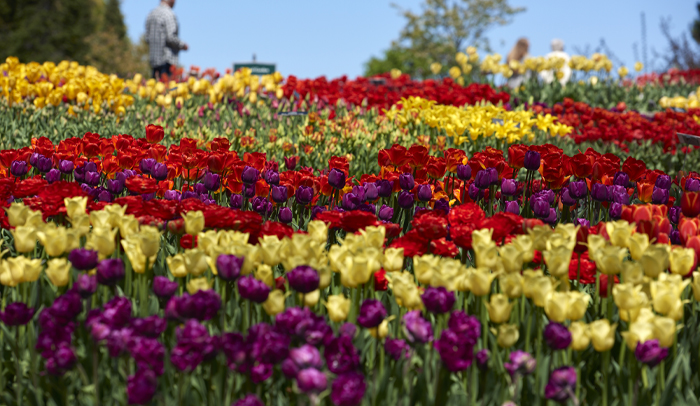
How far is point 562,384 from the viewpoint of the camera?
5.41 ft

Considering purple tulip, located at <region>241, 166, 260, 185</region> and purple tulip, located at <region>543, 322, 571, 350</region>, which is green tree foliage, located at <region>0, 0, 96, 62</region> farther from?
purple tulip, located at <region>543, 322, 571, 350</region>

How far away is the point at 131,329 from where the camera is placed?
1691 millimetres

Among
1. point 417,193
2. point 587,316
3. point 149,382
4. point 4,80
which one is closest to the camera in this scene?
point 149,382

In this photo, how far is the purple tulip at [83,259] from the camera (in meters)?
1.98

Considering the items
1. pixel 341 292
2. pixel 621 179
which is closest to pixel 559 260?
pixel 341 292

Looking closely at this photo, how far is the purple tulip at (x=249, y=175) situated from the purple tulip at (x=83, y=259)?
4.79 ft

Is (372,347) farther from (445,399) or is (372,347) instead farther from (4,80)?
(4,80)

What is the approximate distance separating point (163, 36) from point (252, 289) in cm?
1033

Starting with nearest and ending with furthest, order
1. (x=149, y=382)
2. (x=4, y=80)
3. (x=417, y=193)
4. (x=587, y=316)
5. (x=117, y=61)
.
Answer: (x=149, y=382)
(x=587, y=316)
(x=417, y=193)
(x=4, y=80)
(x=117, y=61)

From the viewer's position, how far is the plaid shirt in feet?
36.2

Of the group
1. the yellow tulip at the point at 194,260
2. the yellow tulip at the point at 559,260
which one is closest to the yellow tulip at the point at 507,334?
the yellow tulip at the point at 559,260

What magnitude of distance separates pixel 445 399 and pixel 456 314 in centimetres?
40

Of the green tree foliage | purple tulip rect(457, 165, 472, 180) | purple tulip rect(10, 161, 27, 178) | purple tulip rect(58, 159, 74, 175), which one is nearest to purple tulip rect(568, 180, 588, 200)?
purple tulip rect(457, 165, 472, 180)

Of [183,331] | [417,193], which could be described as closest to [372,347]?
[183,331]
